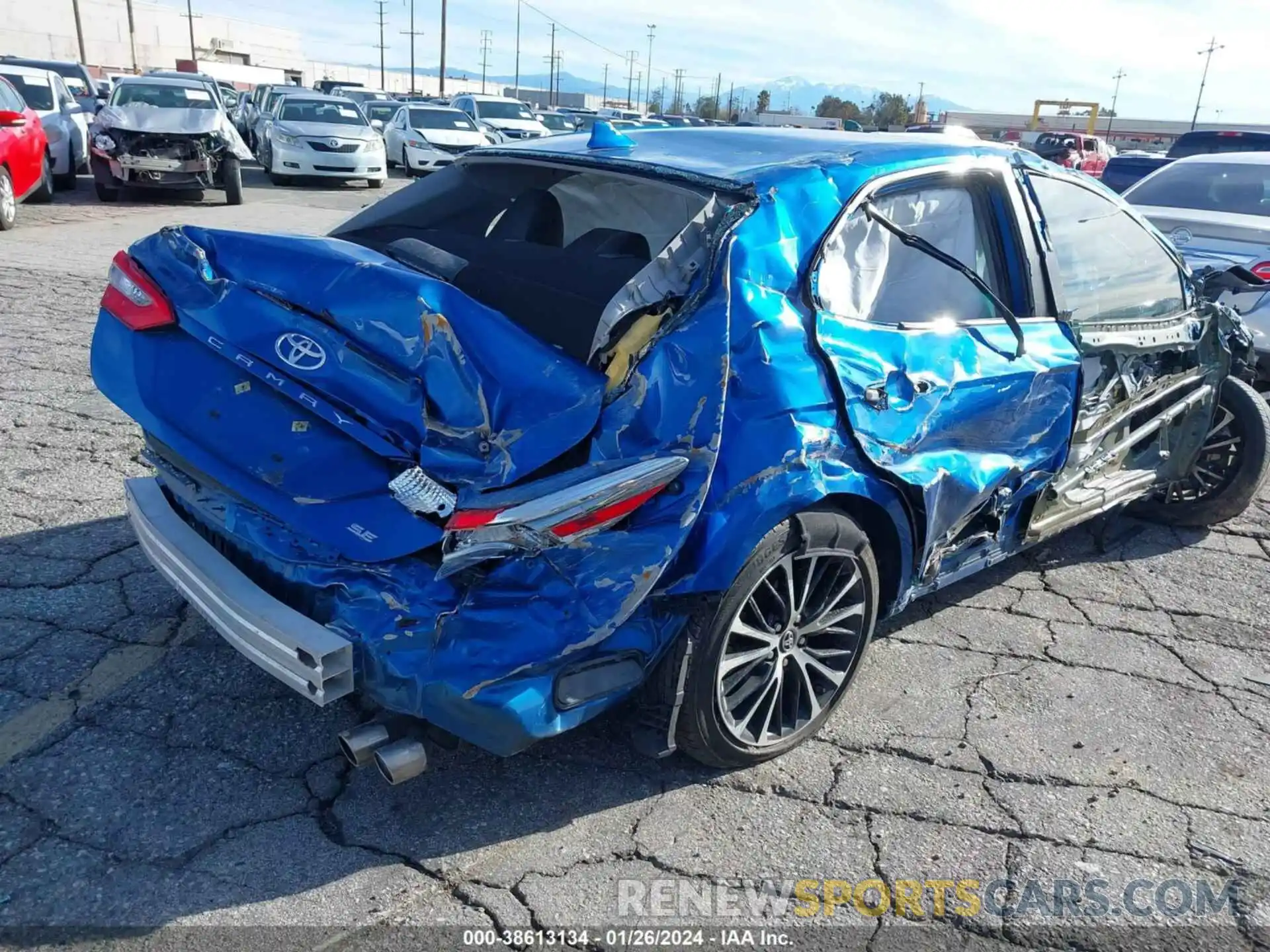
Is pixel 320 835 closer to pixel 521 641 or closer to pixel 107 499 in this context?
pixel 521 641

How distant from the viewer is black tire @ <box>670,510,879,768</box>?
8.44ft

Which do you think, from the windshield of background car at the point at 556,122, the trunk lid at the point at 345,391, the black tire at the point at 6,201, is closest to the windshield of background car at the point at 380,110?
the windshield of background car at the point at 556,122

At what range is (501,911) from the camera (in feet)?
7.79

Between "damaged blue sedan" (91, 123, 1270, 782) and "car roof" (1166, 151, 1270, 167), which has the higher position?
"car roof" (1166, 151, 1270, 167)

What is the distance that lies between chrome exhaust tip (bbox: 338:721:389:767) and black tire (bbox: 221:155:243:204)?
1364 cm

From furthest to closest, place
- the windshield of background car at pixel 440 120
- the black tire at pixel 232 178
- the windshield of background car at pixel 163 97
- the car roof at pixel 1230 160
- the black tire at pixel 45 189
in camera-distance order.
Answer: the windshield of background car at pixel 440 120 → the windshield of background car at pixel 163 97 → the black tire at pixel 232 178 → the black tire at pixel 45 189 → the car roof at pixel 1230 160

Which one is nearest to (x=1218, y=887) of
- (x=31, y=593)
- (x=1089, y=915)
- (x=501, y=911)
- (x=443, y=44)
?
(x=1089, y=915)

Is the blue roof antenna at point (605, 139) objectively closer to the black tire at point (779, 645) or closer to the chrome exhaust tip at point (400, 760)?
the black tire at point (779, 645)

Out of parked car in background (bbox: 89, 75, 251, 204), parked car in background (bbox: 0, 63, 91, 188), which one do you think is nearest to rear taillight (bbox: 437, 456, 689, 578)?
parked car in background (bbox: 89, 75, 251, 204)

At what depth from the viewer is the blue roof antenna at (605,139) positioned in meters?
3.44

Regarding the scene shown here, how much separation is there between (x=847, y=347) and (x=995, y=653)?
5.29 feet

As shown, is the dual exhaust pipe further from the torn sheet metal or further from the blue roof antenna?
the torn sheet metal

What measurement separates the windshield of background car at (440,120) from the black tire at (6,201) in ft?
38.6

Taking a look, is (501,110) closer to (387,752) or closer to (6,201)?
(6,201)
